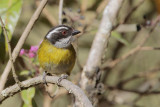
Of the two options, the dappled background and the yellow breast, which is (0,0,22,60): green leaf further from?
the dappled background

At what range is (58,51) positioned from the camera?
98.1 inches

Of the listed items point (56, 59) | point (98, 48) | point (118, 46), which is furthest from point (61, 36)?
point (118, 46)

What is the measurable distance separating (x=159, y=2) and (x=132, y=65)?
96 centimetres

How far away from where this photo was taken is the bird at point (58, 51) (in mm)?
2467

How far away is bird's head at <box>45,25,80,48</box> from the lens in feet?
8.22

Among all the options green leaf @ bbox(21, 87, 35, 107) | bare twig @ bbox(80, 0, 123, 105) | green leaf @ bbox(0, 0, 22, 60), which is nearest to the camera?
green leaf @ bbox(21, 87, 35, 107)

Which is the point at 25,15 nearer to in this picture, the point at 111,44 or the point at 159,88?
the point at 111,44

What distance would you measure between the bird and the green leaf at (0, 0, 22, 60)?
292 millimetres

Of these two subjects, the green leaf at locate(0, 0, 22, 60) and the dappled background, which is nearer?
the green leaf at locate(0, 0, 22, 60)

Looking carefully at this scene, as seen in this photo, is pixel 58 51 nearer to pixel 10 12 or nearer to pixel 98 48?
pixel 98 48

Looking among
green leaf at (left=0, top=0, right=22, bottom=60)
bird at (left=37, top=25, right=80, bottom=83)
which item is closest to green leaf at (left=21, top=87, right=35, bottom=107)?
bird at (left=37, top=25, right=80, bottom=83)

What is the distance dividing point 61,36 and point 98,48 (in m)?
Answer: 0.33

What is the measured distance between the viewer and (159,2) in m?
4.06

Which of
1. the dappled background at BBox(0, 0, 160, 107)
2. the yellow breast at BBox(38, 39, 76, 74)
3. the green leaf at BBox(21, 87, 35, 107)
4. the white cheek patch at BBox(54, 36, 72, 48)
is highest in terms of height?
the dappled background at BBox(0, 0, 160, 107)
